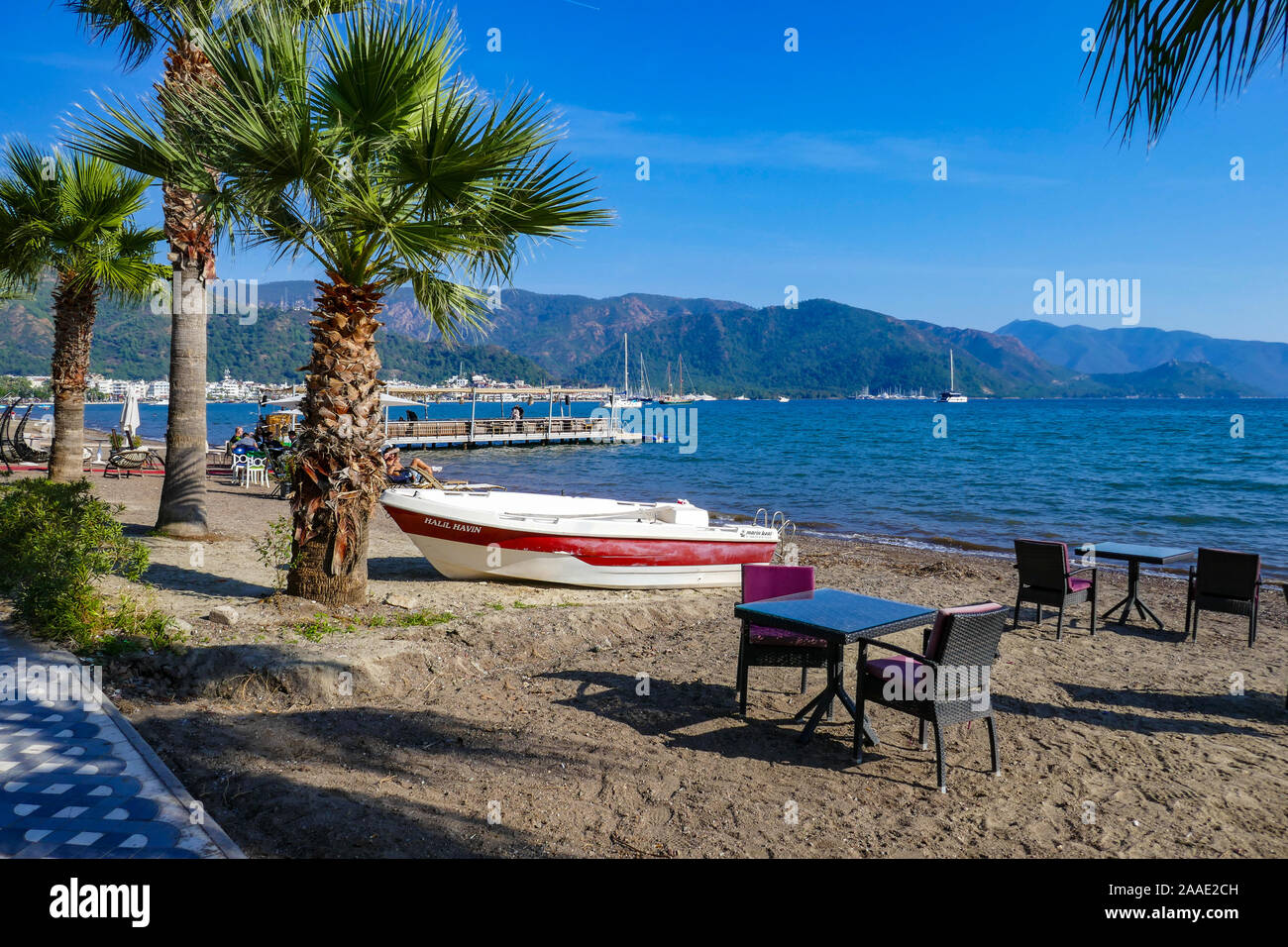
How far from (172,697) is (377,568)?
5.02 m

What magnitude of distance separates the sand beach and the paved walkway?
0.68 feet

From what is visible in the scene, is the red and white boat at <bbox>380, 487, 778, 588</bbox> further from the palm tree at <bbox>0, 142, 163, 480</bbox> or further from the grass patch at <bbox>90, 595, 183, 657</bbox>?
the palm tree at <bbox>0, 142, 163, 480</bbox>

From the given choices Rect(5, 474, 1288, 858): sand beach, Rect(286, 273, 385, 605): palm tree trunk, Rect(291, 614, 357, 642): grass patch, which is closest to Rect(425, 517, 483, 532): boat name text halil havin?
Rect(5, 474, 1288, 858): sand beach

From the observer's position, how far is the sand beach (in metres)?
3.67

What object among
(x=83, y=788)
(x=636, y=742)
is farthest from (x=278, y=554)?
(x=636, y=742)

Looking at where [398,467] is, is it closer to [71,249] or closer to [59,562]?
[59,562]

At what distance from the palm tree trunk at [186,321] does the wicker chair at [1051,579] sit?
9725mm

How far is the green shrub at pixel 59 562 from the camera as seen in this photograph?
583 centimetres

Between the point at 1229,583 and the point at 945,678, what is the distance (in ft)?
17.4

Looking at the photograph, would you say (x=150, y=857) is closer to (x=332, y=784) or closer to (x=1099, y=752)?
(x=332, y=784)

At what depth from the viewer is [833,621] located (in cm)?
467

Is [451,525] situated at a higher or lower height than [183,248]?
lower

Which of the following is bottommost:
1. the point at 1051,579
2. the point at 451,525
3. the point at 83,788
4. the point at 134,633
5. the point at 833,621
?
the point at 83,788
